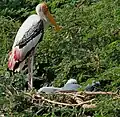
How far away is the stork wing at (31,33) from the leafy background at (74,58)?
0.37 metres

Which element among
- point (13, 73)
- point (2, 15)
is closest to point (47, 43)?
point (13, 73)

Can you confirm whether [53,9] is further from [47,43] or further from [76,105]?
[76,105]

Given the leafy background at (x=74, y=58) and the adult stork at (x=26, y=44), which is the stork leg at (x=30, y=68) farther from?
the leafy background at (x=74, y=58)

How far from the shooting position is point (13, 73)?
878 centimetres

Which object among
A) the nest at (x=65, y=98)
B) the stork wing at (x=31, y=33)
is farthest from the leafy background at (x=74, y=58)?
the stork wing at (x=31, y=33)

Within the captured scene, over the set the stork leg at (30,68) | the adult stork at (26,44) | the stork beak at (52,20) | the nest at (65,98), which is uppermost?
the stork beak at (52,20)

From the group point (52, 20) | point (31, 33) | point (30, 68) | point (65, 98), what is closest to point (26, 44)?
point (31, 33)

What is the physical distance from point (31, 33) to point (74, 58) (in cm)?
62

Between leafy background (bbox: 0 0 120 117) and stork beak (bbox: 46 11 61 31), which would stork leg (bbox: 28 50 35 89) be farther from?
stork beak (bbox: 46 11 61 31)

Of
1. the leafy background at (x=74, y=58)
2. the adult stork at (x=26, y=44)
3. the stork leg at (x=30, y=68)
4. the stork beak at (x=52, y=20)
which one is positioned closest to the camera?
the leafy background at (x=74, y=58)

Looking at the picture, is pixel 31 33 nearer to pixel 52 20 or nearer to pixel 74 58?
pixel 52 20

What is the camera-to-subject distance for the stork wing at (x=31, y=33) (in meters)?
8.82

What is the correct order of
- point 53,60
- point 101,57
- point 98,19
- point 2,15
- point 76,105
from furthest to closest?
point 2,15
point 98,19
point 53,60
point 101,57
point 76,105

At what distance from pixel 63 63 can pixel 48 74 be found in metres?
0.31
